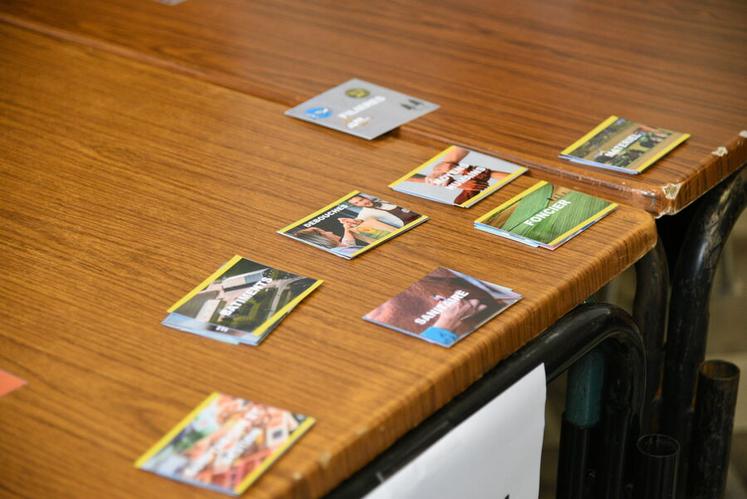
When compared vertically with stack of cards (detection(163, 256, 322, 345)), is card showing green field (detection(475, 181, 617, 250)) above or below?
above

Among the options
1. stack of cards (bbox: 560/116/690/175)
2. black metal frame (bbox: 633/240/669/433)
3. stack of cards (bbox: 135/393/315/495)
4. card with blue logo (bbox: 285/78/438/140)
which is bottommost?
black metal frame (bbox: 633/240/669/433)

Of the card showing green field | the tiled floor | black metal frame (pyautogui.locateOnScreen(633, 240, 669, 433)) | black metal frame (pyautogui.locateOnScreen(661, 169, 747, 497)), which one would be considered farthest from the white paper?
the tiled floor

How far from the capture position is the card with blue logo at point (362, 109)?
3.77 feet

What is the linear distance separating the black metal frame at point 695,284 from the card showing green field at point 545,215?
0.21m

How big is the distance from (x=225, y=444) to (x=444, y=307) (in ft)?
0.73

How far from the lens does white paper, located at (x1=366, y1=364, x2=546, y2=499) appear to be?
0.74 m

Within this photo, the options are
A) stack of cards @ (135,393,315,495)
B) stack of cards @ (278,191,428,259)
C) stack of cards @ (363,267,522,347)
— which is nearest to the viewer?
stack of cards @ (135,393,315,495)

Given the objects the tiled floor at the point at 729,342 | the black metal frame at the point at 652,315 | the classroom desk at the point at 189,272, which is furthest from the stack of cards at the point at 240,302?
the tiled floor at the point at 729,342

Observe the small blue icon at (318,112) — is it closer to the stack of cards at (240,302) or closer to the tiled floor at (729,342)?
the stack of cards at (240,302)

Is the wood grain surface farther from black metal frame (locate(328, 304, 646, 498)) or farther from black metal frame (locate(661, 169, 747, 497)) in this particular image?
black metal frame (locate(328, 304, 646, 498))

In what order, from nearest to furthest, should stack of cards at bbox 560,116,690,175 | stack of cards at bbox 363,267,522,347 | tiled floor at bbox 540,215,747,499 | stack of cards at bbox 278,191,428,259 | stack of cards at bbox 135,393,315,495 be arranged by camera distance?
stack of cards at bbox 135,393,315,495
stack of cards at bbox 363,267,522,347
stack of cards at bbox 278,191,428,259
stack of cards at bbox 560,116,690,175
tiled floor at bbox 540,215,747,499

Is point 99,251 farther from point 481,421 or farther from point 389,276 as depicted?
point 481,421

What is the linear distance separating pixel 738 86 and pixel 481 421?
668 millimetres

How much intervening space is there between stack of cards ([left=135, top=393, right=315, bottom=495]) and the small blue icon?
0.51 meters
